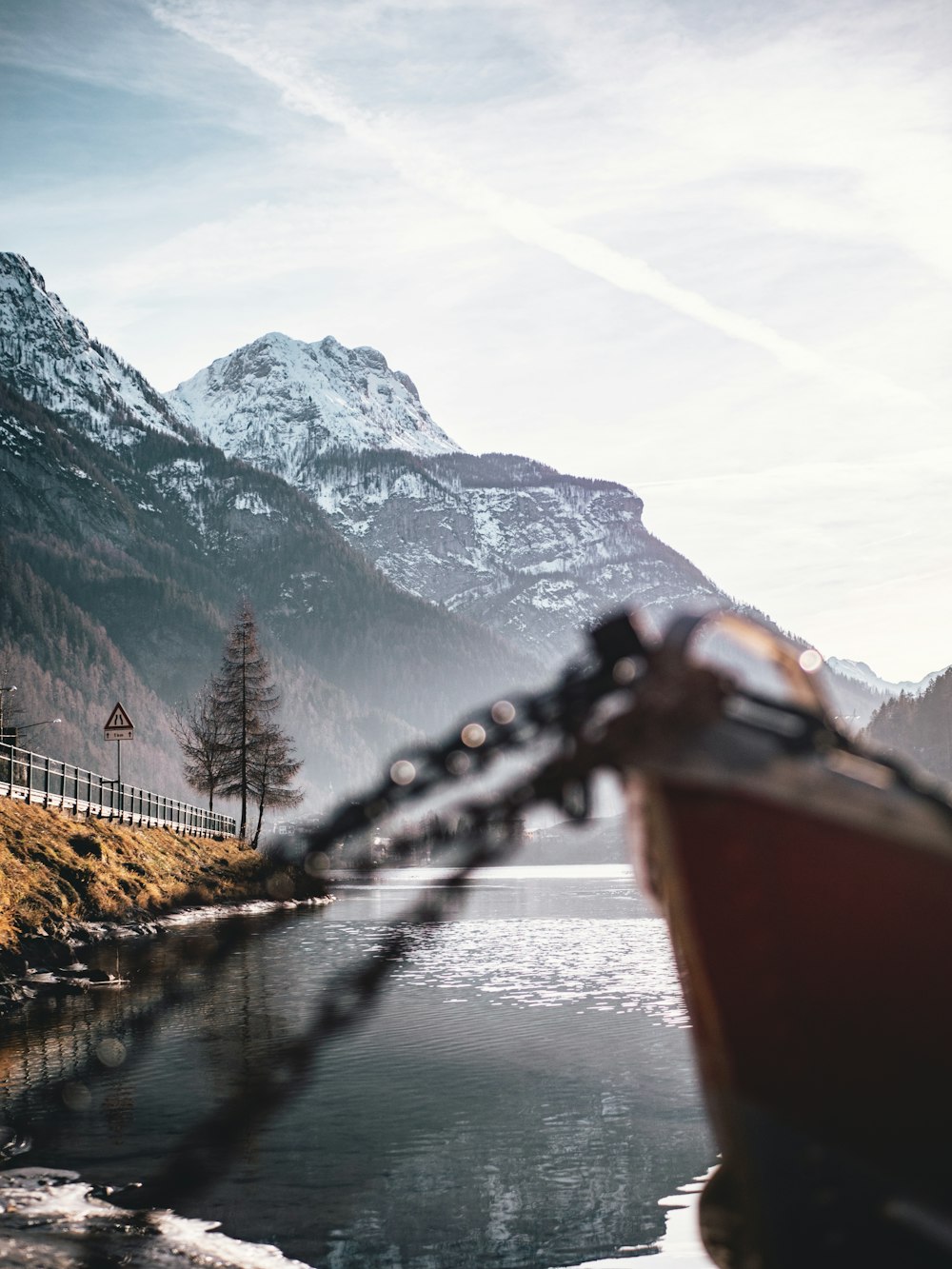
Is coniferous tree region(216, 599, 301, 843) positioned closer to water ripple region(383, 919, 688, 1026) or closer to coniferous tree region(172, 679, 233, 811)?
coniferous tree region(172, 679, 233, 811)

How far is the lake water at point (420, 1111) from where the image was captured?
39.0 ft

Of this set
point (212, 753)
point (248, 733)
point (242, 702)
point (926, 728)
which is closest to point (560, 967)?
point (248, 733)

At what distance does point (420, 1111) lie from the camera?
16578 millimetres

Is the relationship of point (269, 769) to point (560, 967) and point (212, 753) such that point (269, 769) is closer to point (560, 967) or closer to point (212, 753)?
point (212, 753)

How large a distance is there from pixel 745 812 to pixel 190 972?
90.4 ft

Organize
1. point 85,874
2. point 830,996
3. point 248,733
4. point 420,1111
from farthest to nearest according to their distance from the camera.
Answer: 1. point 248,733
2. point 85,874
3. point 420,1111
4. point 830,996

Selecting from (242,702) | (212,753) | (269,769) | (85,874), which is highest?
(242,702)

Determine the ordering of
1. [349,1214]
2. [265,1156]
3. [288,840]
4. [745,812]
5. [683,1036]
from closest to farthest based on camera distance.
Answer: [745,812]
[288,840]
[349,1214]
[265,1156]
[683,1036]

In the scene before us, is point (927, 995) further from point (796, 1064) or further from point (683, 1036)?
point (683, 1036)

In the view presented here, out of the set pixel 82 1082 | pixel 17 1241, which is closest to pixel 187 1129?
pixel 82 1082

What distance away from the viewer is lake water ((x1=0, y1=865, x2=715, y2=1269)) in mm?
11875

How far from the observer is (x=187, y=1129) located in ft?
49.6

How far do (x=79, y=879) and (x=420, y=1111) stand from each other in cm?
2288

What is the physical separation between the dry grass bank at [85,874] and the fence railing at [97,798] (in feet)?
3.15
